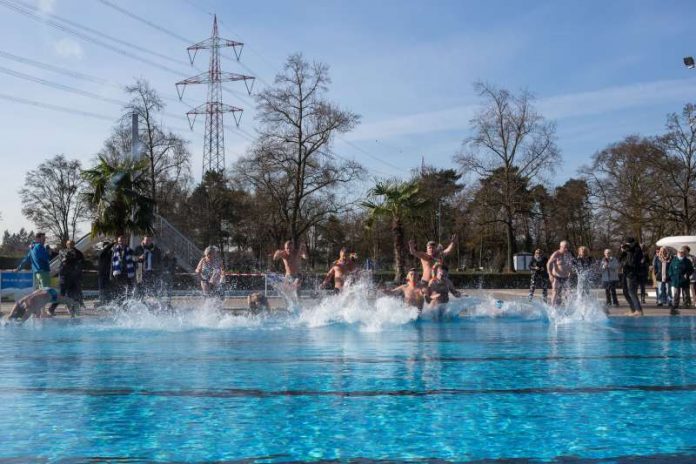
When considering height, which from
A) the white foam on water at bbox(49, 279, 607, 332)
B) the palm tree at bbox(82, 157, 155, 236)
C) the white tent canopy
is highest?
the palm tree at bbox(82, 157, 155, 236)

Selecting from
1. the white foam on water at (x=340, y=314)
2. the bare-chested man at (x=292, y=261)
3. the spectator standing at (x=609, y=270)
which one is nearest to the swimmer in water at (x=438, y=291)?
the white foam on water at (x=340, y=314)

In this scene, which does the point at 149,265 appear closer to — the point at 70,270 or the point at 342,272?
the point at 70,270

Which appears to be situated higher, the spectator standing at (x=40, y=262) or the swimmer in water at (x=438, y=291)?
the spectator standing at (x=40, y=262)

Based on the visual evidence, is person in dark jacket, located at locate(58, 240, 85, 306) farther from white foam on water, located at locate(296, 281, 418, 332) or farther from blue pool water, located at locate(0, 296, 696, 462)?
white foam on water, located at locate(296, 281, 418, 332)

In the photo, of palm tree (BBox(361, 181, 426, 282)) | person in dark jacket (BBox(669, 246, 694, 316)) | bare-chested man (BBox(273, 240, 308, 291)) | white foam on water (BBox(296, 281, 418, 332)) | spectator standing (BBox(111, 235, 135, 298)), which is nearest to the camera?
white foam on water (BBox(296, 281, 418, 332))

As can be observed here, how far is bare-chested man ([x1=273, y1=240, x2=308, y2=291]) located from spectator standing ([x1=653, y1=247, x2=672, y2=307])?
1015 cm

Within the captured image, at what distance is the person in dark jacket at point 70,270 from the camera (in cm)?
1661

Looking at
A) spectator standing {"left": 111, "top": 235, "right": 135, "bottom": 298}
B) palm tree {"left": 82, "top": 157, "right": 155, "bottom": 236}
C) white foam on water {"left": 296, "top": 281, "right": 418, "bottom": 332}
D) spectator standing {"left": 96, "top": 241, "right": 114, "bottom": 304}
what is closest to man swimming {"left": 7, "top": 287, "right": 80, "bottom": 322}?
spectator standing {"left": 111, "top": 235, "right": 135, "bottom": 298}

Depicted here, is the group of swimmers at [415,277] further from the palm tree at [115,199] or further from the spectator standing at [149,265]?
the palm tree at [115,199]

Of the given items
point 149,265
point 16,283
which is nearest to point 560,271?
point 149,265

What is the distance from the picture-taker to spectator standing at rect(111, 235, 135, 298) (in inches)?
660

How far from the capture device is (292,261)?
Result: 687 inches

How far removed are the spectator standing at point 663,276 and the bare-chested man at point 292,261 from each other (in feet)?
33.3

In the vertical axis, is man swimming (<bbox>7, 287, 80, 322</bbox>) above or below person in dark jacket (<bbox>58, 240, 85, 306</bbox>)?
below
